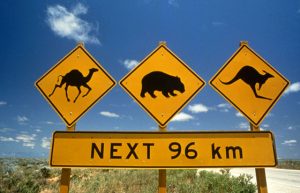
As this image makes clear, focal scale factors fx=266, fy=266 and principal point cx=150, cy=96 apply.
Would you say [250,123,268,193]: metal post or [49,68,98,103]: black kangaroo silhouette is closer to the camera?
[250,123,268,193]: metal post

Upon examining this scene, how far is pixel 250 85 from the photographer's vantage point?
4.29 meters

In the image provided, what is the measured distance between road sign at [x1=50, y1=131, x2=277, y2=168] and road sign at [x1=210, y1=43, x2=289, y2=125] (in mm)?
436

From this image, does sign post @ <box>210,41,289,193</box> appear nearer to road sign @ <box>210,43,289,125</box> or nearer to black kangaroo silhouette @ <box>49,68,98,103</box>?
road sign @ <box>210,43,289,125</box>

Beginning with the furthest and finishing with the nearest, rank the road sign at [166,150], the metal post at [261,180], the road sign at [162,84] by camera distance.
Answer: the road sign at [162,84]
the metal post at [261,180]
the road sign at [166,150]

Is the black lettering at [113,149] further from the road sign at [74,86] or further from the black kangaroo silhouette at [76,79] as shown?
the black kangaroo silhouette at [76,79]

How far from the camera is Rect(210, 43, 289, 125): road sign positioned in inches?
164

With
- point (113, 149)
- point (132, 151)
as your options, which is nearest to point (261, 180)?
point (132, 151)

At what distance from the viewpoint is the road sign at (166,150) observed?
3.80 meters

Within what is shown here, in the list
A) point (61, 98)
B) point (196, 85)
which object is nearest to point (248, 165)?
point (196, 85)

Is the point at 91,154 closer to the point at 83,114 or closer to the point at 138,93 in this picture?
the point at 83,114

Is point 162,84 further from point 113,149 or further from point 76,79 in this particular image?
point 76,79

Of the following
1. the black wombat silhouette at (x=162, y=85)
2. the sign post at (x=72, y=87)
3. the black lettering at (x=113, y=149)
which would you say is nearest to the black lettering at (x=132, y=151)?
the black lettering at (x=113, y=149)

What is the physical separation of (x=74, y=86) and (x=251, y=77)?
288 cm

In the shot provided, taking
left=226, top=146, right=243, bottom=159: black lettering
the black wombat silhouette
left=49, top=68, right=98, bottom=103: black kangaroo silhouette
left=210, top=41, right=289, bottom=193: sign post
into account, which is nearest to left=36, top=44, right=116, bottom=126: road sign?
left=49, top=68, right=98, bottom=103: black kangaroo silhouette
